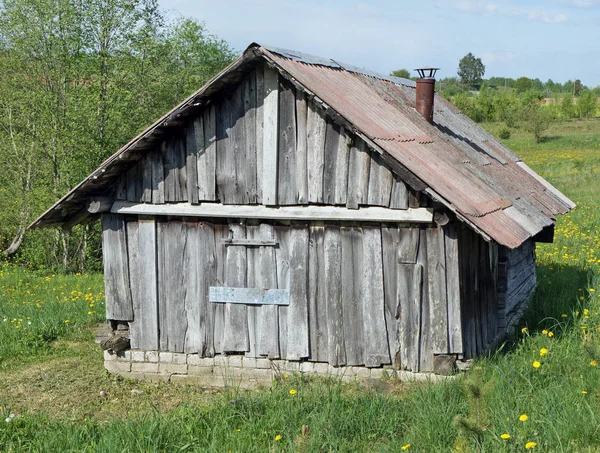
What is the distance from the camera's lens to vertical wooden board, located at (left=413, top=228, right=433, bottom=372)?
25.8 feet

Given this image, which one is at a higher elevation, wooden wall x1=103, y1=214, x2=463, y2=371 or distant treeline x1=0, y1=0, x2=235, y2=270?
distant treeline x1=0, y1=0, x2=235, y2=270

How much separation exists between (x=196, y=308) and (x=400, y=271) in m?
2.57

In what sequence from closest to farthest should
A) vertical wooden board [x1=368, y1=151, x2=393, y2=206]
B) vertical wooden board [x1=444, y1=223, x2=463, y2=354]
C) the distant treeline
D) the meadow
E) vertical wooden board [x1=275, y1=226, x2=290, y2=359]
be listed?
the meadow → vertical wooden board [x1=444, y1=223, x2=463, y2=354] → vertical wooden board [x1=368, y1=151, x2=393, y2=206] → vertical wooden board [x1=275, y1=226, x2=290, y2=359] → the distant treeline

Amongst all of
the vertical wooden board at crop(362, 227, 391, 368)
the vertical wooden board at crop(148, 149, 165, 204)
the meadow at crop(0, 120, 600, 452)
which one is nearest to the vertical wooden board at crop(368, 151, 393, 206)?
the vertical wooden board at crop(362, 227, 391, 368)

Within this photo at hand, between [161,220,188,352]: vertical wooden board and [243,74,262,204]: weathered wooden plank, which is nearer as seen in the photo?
[243,74,262,204]: weathered wooden plank

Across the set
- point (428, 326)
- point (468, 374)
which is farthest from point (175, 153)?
point (468, 374)

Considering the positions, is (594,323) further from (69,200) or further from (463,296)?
(69,200)

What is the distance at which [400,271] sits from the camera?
7.98 metres

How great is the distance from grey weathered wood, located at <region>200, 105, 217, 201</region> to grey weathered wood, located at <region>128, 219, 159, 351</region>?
85 centimetres

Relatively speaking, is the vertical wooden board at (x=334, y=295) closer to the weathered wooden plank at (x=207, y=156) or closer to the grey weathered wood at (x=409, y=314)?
the grey weathered wood at (x=409, y=314)

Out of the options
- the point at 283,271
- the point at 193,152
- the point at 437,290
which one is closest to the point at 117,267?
the point at 193,152

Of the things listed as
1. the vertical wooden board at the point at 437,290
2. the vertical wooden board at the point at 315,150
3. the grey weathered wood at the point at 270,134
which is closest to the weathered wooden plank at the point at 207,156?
the grey weathered wood at the point at 270,134

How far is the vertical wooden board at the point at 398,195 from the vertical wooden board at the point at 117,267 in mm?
3421

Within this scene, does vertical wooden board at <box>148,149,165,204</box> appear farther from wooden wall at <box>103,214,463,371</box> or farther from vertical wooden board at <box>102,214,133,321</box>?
vertical wooden board at <box>102,214,133,321</box>
